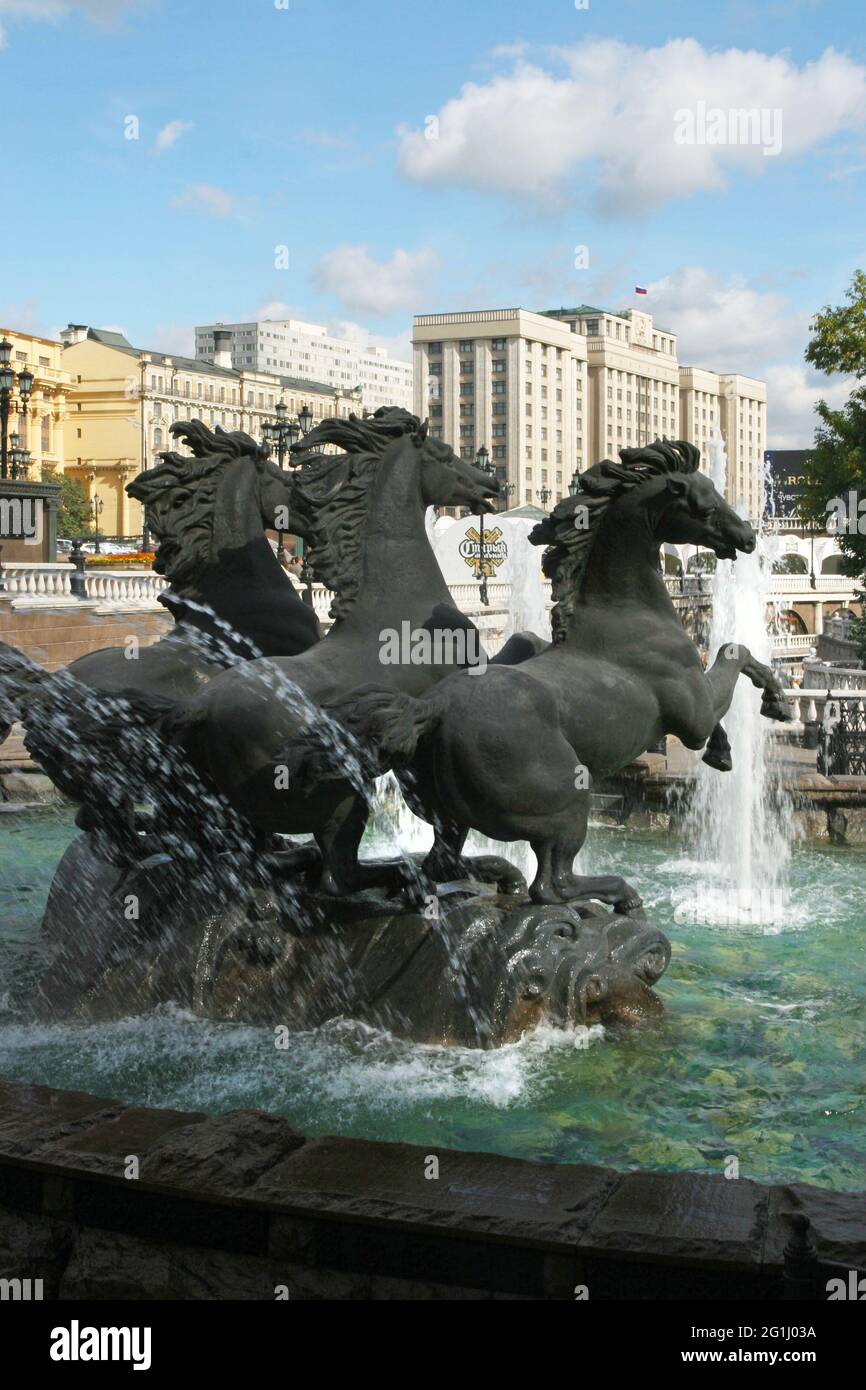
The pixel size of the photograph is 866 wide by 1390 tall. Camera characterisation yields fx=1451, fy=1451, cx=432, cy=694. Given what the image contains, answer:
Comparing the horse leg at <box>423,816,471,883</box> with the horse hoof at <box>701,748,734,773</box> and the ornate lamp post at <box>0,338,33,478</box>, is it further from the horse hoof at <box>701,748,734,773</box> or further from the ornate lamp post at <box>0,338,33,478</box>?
the ornate lamp post at <box>0,338,33,478</box>

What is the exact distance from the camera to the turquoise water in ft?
18.7

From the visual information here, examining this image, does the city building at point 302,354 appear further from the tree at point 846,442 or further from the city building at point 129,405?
the tree at point 846,442

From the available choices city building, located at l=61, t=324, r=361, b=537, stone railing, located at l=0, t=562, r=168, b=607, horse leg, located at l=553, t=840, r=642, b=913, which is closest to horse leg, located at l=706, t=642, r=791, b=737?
horse leg, located at l=553, t=840, r=642, b=913

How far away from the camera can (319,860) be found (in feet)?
25.4

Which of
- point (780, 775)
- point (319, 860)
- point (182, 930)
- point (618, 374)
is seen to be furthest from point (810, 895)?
point (618, 374)

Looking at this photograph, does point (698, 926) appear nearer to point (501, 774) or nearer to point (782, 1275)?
point (501, 774)

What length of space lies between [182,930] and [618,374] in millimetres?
134796

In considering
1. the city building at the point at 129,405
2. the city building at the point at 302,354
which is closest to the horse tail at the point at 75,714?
the city building at the point at 129,405

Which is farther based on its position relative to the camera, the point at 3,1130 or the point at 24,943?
the point at 24,943

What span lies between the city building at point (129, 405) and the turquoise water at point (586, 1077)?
67.6 metres

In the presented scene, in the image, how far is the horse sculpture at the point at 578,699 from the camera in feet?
21.7

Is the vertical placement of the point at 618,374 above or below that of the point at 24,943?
above

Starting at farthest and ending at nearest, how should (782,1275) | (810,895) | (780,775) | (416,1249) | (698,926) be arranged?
1. (780,775)
2. (810,895)
3. (698,926)
4. (416,1249)
5. (782,1275)

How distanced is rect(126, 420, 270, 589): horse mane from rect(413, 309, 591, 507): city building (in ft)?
384
